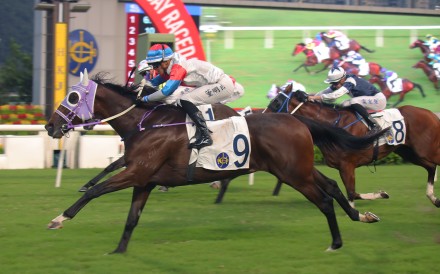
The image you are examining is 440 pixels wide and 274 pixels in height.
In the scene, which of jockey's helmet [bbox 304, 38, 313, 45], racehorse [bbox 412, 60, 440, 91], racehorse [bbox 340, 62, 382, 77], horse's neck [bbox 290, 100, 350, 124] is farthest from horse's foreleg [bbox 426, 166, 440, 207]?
racehorse [bbox 412, 60, 440, 91]

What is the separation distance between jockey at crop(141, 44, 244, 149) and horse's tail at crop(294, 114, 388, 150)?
884 millimetres

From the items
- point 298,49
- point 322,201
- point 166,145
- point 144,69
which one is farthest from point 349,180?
point 298,49

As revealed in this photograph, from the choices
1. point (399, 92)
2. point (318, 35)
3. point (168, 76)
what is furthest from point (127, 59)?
point (168, 76)

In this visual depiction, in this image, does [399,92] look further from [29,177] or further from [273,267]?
[273,267]

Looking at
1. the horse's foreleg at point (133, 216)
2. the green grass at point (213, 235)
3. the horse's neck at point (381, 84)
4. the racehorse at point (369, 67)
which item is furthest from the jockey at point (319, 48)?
the horse's foreleg at point (133, 216)

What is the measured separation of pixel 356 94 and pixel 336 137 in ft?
9.19

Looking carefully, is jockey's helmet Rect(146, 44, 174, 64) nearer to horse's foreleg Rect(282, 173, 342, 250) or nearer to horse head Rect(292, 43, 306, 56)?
horse's foreleg Rect(282, 173, 342, 250)

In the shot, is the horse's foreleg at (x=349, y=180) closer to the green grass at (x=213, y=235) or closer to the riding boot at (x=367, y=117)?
the green grass at (x=213, y=235)

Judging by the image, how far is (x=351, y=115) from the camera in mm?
10305

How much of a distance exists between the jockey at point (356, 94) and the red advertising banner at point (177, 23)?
637cm

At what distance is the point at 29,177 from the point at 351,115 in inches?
229

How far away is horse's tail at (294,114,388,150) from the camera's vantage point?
7.74 metres

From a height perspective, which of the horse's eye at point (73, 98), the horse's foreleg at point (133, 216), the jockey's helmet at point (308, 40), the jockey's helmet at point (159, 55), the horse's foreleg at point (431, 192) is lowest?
the horse's foreleg at point (431, 192)

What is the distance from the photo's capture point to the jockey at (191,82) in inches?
288
